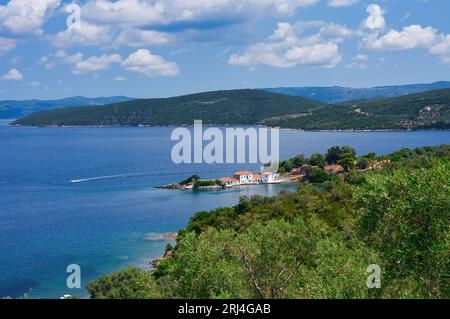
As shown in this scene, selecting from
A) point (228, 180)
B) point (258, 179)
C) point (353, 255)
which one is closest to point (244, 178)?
point (258, 179)

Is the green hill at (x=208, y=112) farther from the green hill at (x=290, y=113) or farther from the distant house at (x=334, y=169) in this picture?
the distant house at (x=334, y=169)

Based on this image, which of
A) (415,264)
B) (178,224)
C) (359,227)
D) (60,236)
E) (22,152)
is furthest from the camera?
(22,152)

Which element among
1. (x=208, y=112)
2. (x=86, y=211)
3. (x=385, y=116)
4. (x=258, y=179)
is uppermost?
(x=208, y=112)

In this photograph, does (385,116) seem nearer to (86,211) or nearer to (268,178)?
(268,178)

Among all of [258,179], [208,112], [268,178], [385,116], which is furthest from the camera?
[208,112]

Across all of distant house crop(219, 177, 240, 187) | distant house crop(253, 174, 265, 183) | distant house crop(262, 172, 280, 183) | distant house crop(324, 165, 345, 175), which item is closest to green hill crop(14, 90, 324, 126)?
distant house crop(324, 165, 345, 175)
